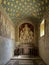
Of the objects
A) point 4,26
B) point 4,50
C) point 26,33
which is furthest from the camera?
point 26,33

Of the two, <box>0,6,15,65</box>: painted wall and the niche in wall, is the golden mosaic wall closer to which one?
<box>0,6,15,65</box>: painted wall

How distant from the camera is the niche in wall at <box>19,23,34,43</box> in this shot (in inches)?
523

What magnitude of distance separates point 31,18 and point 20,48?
9.14 ft

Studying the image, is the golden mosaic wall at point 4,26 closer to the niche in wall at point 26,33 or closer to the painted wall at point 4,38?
the painted wall at point 4,38

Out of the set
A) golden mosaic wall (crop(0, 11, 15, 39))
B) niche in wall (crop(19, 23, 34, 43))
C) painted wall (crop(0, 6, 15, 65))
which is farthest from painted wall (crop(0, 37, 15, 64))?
niche in wall (crop(19, 23, 34, 43))

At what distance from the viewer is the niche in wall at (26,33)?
43.5ft

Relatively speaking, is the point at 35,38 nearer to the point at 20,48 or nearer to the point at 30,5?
the point at 20,48

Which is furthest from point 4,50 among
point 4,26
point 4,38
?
point 4,26

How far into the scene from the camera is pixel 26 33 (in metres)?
13.3

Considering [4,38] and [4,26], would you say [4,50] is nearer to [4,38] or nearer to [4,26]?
[4,38]

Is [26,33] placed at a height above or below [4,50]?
above

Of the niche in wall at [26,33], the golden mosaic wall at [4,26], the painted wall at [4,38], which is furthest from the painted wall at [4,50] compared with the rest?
the niche in wall at [26,33]

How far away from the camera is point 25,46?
1308cm

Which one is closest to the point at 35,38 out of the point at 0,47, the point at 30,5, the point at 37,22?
the point at 37,22
